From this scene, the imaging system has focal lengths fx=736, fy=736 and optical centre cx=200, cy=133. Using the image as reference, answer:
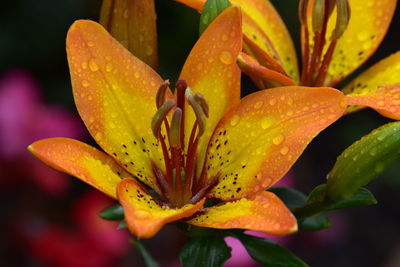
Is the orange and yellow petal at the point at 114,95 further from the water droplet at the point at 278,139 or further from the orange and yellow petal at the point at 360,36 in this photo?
the orange and yellow petal at the point at 360,36

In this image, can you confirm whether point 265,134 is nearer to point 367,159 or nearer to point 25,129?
point 367,159

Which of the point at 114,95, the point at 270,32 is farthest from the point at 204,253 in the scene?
the point at 270,32

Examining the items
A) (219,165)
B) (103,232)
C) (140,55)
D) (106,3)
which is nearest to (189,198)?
(219,165)

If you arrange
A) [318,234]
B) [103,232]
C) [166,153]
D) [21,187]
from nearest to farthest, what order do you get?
[166,153], [103,232], [21,187], [318,234]

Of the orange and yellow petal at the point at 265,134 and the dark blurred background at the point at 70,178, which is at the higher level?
the orange and yellow petal at the point at 265,134

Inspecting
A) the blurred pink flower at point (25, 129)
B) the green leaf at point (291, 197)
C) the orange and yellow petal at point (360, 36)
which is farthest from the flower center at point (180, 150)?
the blurred pink flower at point (25, 129)

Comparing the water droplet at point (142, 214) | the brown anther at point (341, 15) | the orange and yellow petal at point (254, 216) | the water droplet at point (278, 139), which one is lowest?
the orange and yellow petal at point (254, 216)

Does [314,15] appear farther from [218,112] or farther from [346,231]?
[346,231]
